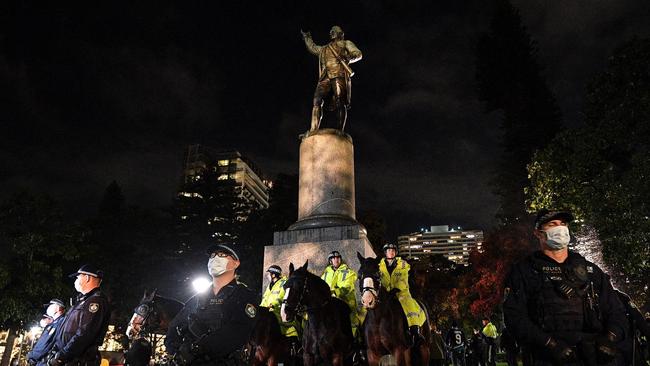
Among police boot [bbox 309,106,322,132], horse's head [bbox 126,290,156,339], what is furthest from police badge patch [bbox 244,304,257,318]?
police boot [bbox 309,106,322,132]

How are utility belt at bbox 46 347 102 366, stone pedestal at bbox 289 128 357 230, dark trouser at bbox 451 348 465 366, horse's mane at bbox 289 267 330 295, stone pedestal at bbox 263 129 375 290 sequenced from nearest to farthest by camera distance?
utility belt at bbox 46 347 102 366 → horse's mane at bbox 289 267 330 295 → stone pedestal at bbox 263 129 375 290 → stone pedestal at bbox 289 128 357 230 → dark trouser at bbox 451 348 465 366

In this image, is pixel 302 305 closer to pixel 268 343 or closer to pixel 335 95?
pixel 268 343

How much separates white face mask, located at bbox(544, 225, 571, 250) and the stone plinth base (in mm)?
6485

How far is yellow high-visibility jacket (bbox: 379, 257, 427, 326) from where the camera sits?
790 cm

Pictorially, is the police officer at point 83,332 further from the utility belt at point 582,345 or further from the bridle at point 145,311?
the utility belt at point 582,345

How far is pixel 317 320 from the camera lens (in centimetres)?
747

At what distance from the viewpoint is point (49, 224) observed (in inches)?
1088

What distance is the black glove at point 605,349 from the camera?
399 cm

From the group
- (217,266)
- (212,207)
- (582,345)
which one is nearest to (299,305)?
(217,266)

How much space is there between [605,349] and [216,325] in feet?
10.6

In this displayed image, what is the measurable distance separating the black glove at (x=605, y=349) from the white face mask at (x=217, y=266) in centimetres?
337

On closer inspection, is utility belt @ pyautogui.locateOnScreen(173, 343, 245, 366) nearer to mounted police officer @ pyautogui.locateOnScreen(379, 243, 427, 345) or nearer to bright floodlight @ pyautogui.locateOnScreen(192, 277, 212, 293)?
bright floodlight @ pyautogui.locateOnScreen(192, 277, 212, 293)

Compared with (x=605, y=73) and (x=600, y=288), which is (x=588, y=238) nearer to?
(x=605, y=73)

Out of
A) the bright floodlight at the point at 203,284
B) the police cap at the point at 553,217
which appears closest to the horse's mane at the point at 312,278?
the bright floodlight at the point at 203,284
